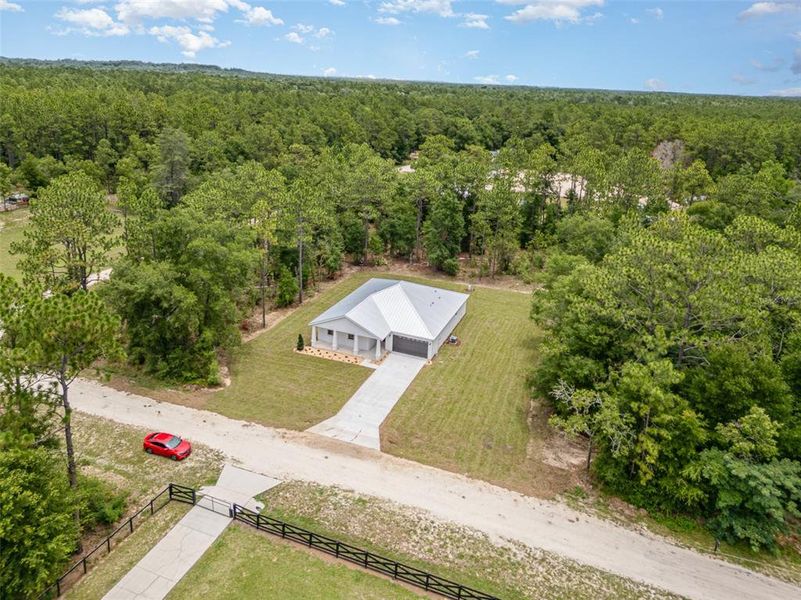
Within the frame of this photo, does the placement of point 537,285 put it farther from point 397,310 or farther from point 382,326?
point 382,326

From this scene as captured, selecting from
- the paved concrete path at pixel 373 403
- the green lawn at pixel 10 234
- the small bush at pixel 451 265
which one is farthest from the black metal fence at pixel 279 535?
A: the green lawn at pixel 10 234

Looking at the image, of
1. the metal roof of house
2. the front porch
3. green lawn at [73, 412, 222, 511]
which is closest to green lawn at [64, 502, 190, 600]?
green lawn at [73, 412, 222, 511]

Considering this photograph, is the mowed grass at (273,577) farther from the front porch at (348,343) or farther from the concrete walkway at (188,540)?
the front porch at (348,343)

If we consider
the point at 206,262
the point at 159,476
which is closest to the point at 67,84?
the point at 206,262

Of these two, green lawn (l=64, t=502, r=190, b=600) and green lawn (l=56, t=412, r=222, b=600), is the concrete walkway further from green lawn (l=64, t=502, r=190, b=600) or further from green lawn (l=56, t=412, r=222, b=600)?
green lawn (l=56, t=412, r=222, b=600)

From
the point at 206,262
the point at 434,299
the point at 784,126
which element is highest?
the point at 784,126

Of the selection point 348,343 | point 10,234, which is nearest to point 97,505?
point 348,343

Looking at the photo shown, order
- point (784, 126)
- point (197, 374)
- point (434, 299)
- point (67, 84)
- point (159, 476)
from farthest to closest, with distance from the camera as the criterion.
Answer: point (67, 84) < point (784, 126) < point (434, 299) < point (197, 374) < point (159, 476)

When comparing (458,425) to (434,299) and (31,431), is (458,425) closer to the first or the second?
(434,299)
